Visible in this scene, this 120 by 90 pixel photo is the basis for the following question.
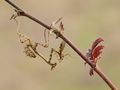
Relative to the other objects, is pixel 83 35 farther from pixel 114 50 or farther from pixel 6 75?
pixel 6 75

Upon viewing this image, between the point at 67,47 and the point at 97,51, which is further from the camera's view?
the point at 67,47

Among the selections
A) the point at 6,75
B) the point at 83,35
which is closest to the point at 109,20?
the point at 83,35

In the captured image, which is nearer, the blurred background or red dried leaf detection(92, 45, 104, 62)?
red dried leaf detection(92, 45, 104, 62)

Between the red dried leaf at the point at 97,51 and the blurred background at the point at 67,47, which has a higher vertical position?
the blurred background at the point at 67,47

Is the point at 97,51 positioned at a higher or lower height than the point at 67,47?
lower

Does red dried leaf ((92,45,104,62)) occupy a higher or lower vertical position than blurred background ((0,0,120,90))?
lower

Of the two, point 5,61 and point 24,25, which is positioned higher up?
point 24,25

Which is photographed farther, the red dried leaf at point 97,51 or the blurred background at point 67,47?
the blurred background at point 67,47

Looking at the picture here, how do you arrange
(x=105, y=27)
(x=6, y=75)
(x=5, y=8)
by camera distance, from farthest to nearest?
(x=5, y=8)
(x=105, y=27)
(x=6, y=75)
